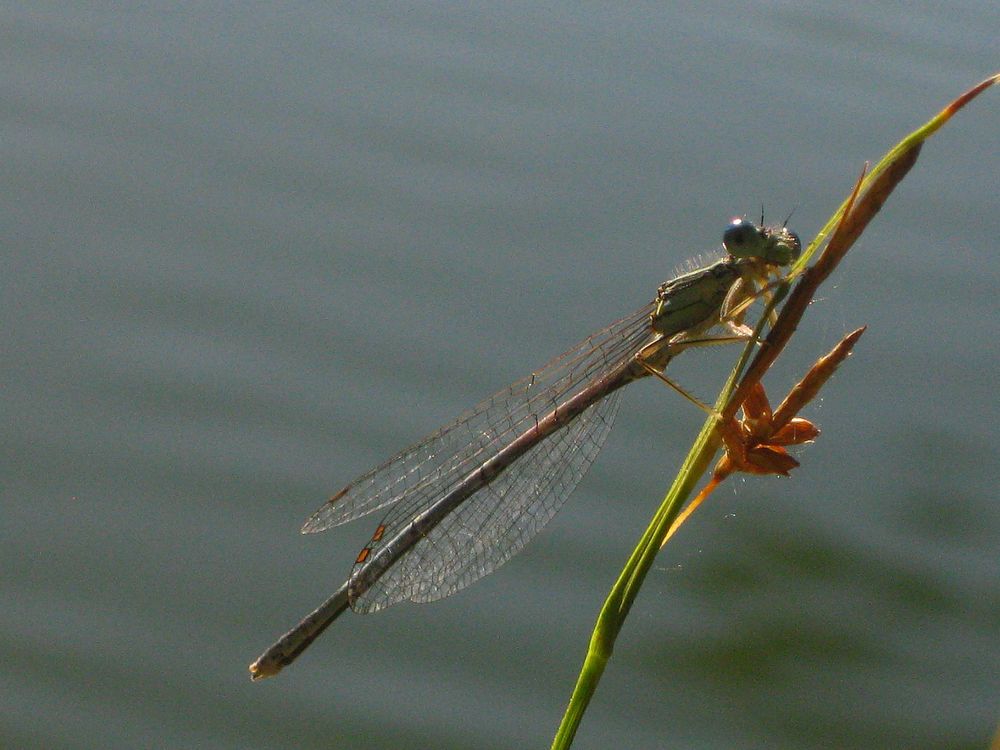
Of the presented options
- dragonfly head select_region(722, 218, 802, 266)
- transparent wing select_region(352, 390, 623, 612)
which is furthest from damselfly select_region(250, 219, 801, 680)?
dragonfly head select_region(722, 218, 802, 266)

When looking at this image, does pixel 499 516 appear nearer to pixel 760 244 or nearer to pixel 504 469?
pixel 504 469

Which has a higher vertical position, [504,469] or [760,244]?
[760,244]

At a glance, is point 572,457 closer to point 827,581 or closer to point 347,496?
point 347,496

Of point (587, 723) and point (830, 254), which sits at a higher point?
point (587, 723)

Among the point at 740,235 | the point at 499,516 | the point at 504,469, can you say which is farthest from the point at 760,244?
the point at 499,516

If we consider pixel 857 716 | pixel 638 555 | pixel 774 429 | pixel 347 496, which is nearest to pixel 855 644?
pixel 857 716
